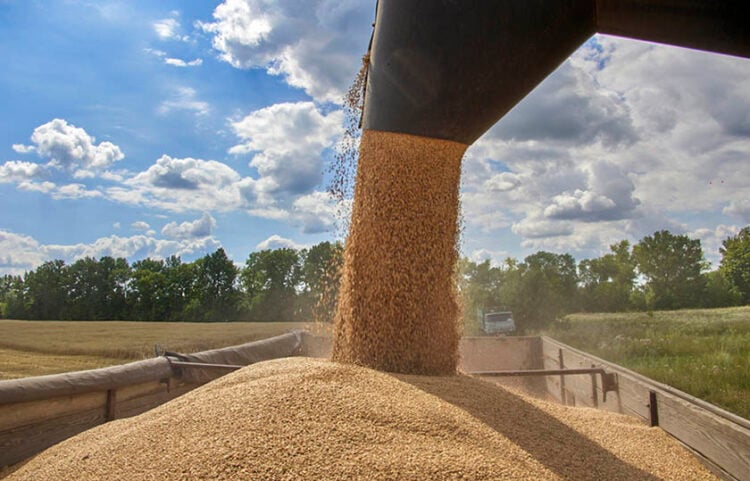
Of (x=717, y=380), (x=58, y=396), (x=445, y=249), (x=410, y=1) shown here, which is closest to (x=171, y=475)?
(x=58, y=396)

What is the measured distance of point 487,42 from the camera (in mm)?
1850

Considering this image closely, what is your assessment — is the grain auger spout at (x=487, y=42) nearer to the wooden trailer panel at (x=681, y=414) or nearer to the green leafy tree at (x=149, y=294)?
the wooden trailer panel at (x=681, y=414)

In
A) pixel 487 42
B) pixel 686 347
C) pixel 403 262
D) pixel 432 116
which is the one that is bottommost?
pixel 686 347

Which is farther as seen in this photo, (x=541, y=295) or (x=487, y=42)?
(x=541, y=295)

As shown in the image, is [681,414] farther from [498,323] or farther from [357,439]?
[498,323]

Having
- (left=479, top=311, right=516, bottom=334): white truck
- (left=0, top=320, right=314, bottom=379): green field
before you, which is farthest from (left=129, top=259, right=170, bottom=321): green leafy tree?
(left=479, top=311, right=516, bottom=334): white truck

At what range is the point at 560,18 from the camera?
69.2 inches

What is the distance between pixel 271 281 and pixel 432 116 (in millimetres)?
25021

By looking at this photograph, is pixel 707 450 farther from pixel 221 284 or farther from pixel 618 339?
pixel 221 284

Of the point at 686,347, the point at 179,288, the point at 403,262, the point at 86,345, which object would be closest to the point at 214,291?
the point at 179,288

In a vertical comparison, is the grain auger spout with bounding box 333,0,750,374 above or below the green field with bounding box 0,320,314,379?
above

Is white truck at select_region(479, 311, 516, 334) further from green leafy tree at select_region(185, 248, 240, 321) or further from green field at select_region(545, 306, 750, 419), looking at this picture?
green leafy tree at select_region(185, 248, 240, 321)

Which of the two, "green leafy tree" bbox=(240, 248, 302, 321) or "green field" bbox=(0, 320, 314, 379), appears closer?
"green field" bbox=(0, 320, 314, 379)

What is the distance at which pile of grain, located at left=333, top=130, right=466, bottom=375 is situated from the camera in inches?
A: 101
